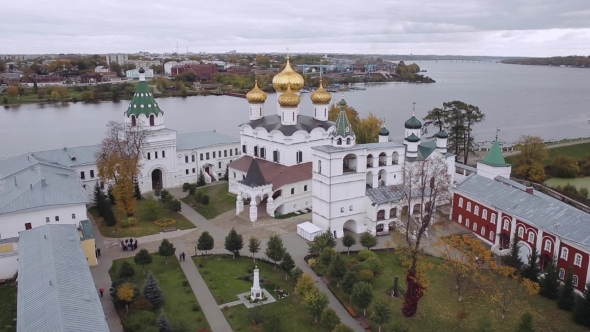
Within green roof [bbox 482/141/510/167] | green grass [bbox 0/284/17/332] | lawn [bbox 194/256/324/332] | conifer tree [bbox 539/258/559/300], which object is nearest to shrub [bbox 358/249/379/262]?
lawn [bbox 194/256/324/332]

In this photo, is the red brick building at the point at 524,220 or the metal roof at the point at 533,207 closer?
the red brick building at the point at 524,220

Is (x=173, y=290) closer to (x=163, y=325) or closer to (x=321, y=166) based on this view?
(x=163, y=325)

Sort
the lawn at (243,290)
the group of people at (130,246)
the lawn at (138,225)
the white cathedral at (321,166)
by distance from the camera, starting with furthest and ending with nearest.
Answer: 1. the lawn at (138,225)
2. the white cathedral at (321,166)
3. the group of people at (130,246)
4. the lawn at (243,290)

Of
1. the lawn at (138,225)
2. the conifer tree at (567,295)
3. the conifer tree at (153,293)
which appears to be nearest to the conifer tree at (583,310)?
the conifer tree at (567,295)

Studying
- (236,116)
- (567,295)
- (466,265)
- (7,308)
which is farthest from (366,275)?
(236,116)

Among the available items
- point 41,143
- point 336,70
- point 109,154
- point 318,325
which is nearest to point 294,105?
point 109,154

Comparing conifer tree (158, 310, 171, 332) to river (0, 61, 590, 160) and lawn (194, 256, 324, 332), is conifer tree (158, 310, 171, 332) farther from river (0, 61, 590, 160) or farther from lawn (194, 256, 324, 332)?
river (0, 61, 590, 160)

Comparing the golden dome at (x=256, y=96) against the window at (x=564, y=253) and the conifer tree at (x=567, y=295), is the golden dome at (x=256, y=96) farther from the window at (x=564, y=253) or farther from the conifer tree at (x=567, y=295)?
the conifer tree at (x=567, y=295)
